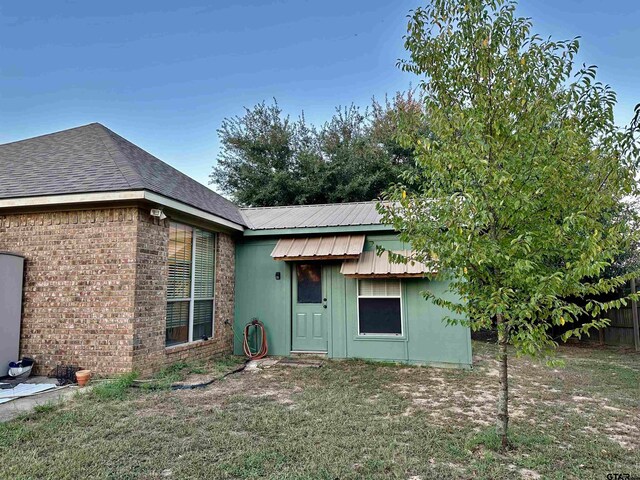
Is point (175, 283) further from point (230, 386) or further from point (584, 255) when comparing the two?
point (584, 255)

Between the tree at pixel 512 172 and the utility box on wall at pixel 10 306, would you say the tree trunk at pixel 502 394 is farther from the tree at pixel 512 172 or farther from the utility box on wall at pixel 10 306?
the utility box on wall at pixel 10 306

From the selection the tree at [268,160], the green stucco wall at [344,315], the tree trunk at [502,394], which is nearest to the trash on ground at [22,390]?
the green stucco wall at [344,315]

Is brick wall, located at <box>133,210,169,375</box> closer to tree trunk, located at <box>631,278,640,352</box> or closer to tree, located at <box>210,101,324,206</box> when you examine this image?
tree trunk, located at <box>631,278,640,352</box>

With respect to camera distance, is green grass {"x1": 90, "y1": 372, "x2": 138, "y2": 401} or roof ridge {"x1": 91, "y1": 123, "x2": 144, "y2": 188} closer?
green grass {"x1": 90, "y1": 372, "x2": 138, "y2": 401}

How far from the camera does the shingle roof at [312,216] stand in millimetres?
7879

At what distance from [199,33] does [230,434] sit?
10.6 m

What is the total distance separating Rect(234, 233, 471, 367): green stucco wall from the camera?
7074mm

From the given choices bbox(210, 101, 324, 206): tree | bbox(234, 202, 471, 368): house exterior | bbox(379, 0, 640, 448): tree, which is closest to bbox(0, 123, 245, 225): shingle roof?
bbox(234, 202, 471, 368): house exterior

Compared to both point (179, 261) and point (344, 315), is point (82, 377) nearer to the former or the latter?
point (179, 261)

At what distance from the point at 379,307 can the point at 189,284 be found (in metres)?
3.72

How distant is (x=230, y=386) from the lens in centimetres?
551

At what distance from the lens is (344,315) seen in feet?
24.7

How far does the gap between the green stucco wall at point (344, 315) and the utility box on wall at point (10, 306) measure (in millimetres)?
3815

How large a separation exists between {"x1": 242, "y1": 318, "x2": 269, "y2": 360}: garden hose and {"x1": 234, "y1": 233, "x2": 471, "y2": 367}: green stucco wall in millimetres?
120
